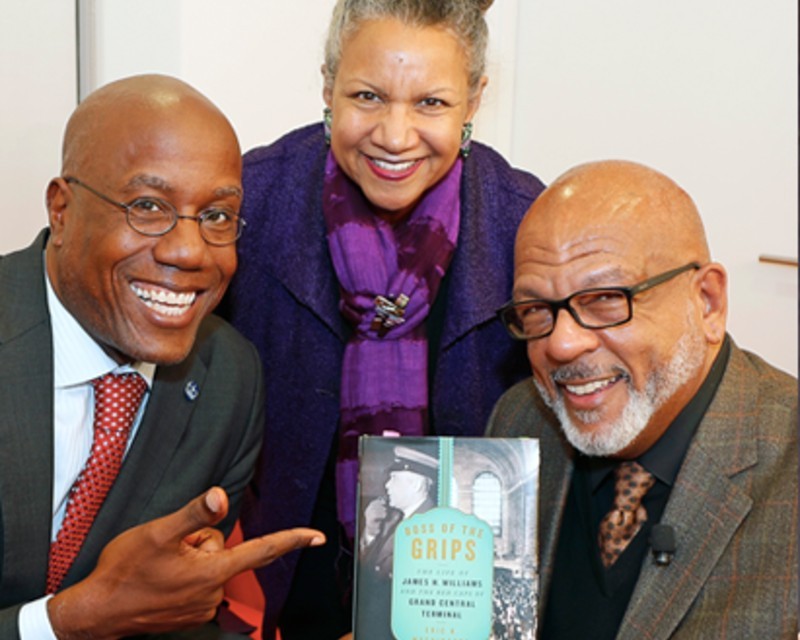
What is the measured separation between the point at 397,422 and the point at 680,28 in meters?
2.29

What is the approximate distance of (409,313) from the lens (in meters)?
3.33

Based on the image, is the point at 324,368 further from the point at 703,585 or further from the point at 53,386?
the point at 703,585

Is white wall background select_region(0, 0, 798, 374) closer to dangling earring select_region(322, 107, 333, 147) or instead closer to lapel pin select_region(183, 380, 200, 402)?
dangling earring select_region(322, 107, 333, 147)

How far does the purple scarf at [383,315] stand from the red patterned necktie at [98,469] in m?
0.80

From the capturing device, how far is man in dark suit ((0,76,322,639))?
2430mm

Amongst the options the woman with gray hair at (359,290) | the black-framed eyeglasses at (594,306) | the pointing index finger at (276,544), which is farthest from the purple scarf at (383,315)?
the pointing index finger at (276,544)

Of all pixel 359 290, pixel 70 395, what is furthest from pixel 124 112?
pixel 359 290

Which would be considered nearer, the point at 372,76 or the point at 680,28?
the point at 372,76

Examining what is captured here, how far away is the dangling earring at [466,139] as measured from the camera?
10.9 ft

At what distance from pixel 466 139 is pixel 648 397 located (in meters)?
1.14

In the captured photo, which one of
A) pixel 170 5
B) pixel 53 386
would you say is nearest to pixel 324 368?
pixel 53 386

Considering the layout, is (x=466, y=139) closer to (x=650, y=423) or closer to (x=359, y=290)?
(x=359, y=290)

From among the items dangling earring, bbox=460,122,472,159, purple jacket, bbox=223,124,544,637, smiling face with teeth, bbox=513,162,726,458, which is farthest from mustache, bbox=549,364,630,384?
dangling earring, bbox=460,122,472,159

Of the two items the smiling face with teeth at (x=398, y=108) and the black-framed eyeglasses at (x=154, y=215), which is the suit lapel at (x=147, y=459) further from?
the smiling face with teeth at (x=398, y=108)
